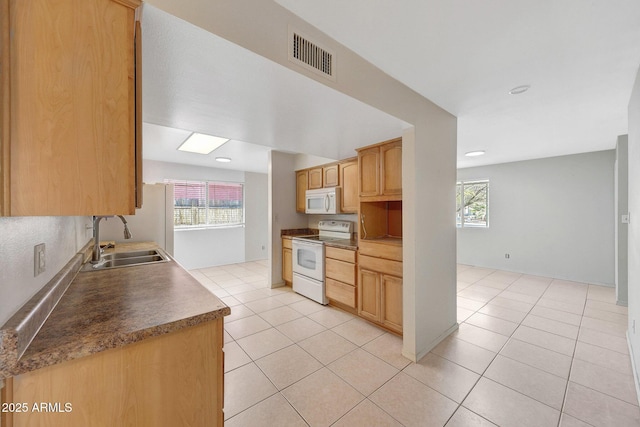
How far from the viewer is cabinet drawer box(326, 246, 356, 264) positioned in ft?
10.2

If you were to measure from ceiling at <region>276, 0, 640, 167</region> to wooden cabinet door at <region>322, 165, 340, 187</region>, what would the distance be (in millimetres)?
1828

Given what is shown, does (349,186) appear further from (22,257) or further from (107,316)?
(22,257)

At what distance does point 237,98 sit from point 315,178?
2.60m

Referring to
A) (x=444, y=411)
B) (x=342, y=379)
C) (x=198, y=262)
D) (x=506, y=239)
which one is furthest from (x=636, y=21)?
(x=198, y=262)

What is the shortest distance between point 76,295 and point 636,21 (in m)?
3.38

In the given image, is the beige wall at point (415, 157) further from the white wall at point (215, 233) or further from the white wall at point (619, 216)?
the white wall at point (215, 233)

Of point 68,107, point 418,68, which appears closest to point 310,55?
point 418,68

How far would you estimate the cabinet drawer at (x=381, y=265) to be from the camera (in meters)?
2.56

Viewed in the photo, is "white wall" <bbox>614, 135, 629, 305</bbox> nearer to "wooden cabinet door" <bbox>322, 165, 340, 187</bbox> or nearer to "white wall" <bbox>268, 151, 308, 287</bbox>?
"wooden cabinet door" <bbox>322, 165, 340, 187</bbox>

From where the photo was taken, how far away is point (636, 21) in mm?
1342

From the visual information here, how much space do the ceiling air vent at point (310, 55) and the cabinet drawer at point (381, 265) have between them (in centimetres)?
192

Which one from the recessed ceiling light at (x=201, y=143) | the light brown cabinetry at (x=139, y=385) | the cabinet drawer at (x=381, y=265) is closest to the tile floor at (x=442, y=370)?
the cabinet drawer at (x=381, y=265)

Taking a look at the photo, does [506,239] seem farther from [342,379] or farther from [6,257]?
[6,257]

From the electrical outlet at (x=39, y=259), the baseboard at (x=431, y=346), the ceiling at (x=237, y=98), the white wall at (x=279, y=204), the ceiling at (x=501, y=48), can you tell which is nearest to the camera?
the electrical outlet at (x=39, y=259)
